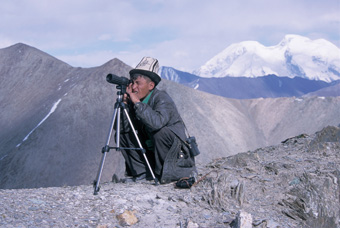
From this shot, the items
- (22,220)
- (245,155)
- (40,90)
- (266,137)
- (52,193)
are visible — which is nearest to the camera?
(22,220)

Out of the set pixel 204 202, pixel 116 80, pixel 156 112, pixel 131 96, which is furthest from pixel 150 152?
pixel 204 202

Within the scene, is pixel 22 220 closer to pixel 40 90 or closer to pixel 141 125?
pixel 141 125

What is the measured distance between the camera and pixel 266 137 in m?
46.4

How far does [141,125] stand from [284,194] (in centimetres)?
220

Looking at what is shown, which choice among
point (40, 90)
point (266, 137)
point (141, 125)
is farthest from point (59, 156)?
point (141, 125)

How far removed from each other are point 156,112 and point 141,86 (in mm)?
527

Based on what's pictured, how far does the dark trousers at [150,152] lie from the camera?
5661 millimetres

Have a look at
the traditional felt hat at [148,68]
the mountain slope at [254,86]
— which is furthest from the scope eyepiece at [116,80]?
the mountain slope at [254,86]

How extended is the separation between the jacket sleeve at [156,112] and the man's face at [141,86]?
0.65 ft

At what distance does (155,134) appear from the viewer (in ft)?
18.5

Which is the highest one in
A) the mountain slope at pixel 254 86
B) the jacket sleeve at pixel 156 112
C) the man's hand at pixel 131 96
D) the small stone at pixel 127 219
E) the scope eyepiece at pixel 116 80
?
the mountain slope at pixel 254 86

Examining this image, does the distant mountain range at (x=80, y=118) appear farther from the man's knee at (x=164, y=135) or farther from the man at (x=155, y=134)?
the man's knee at (x=164, y=135)

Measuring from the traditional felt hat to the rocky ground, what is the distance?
1.54 m

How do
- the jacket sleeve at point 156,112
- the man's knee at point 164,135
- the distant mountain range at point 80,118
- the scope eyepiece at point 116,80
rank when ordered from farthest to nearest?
the distant mountain range at point 80,118 < the man's knee at point 164,135 < the scope eyepiece at point 116,80 < the jacket sleeve at point 156,112
